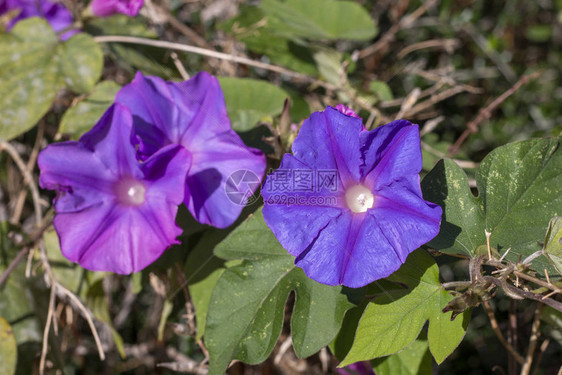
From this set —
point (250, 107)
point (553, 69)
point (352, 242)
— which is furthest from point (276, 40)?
point (553, 69)

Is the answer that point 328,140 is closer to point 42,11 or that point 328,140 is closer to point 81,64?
point 81,64

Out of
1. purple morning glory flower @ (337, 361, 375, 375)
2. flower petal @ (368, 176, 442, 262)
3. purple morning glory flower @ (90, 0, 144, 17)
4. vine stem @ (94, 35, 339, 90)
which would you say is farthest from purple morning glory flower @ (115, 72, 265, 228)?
purple morning glory flower @ (337, 361, 375, 375)

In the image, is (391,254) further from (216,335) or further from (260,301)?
(216,335)

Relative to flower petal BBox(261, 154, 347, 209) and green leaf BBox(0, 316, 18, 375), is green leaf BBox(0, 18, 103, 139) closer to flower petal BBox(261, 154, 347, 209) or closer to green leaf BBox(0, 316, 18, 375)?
green leaf BBox(0, 316, 18, 375)

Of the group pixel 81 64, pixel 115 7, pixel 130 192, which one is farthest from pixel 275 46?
pixel 130 192

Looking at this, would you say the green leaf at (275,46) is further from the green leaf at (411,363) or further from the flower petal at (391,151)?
the green leaf at (411,363)

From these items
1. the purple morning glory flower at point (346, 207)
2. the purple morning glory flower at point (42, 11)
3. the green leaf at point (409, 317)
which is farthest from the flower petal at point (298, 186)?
the purple morning glory flower at point (42, 11)

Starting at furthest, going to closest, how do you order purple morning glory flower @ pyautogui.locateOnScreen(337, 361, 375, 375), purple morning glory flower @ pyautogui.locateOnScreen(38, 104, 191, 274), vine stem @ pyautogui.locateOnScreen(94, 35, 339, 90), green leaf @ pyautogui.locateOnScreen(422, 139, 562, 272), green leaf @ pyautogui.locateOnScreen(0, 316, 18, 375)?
vine stem @ pyautogui.locateOnScreen(94, 35, 339, 90), purple morning glory flower @ pyautogui.locateOnScreen(337, 361, 375, 375), green leaf @ pyautogui.locateOnScreen(0, 316, 18, 375), purple morning glory flower @ pyautogui.locateOnScreen(38, 104, 191, 274), green leaf @ pyautogui.locateOnScreen(422, 139, 562, 272)
